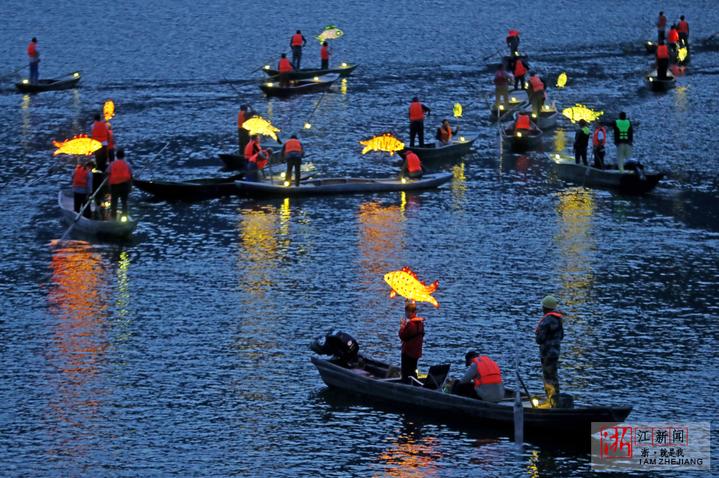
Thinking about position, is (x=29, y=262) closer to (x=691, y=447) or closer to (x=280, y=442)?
(x=280, y=442)

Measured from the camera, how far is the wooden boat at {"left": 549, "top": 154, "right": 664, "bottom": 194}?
158ft

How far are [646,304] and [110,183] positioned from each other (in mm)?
16057

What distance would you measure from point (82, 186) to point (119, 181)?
5.29 ft

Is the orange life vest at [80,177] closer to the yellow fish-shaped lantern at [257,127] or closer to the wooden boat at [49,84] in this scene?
the yellow fish-shaped lantern at [257,127]

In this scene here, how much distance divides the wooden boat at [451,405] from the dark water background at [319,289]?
1.09ft

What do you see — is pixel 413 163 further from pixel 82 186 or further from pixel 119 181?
pixel 82 186

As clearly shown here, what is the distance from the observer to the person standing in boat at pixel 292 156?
156ft

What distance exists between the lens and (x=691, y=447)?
89.9 feet

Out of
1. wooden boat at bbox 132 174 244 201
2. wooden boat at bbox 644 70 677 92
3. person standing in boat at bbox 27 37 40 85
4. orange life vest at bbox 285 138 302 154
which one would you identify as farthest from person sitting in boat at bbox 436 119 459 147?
person standing in boat at bbox 27 37 40 85

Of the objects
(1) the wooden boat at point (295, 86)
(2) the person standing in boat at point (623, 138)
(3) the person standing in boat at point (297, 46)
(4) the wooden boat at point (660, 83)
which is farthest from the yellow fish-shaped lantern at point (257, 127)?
(4) the wooden boat at point (660, 83)

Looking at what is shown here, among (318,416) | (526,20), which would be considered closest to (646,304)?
(318,416)

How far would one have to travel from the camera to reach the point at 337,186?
4844cm

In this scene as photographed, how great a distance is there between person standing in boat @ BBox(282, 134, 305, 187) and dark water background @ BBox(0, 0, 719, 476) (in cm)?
106

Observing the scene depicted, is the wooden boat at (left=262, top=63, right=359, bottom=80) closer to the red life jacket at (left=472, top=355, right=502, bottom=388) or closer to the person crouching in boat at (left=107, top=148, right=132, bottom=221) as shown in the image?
the person crouching in boat at (left=107, top=148, right=132, bottom=221)
